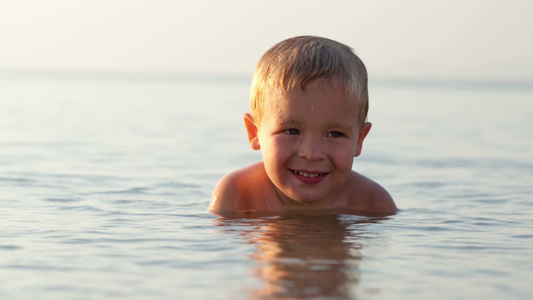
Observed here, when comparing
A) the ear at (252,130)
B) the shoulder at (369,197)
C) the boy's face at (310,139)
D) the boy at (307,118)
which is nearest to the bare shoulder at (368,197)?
the shoulder at (369,197)

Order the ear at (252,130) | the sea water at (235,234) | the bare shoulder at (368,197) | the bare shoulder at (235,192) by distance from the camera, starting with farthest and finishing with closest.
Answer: the bare shoulder at (368,197)
the bare shoulder at (235,192)
the ear at (252,130)
the sea water at (235,234)

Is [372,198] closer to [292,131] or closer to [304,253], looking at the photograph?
[292,131]

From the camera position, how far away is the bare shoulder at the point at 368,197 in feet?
17.0

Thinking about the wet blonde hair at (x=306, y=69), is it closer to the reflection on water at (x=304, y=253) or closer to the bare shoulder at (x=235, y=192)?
the bare shoulder at (x=235, y=192)

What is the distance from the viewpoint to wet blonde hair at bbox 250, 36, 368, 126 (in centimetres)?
447

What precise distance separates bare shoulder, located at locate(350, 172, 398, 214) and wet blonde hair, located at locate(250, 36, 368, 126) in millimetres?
580

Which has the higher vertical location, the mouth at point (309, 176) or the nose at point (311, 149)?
the nose at point (311, 149)

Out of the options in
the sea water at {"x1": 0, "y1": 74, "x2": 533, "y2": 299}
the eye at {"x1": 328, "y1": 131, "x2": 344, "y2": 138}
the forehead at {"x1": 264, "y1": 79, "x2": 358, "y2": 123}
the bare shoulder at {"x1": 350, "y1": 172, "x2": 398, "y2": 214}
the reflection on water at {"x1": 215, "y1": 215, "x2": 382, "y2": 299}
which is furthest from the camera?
the bare shoulder at {"x1": 350, "y1": 172, "x2": 398, "y2": 214}

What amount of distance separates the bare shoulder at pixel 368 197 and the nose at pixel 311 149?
2.59 feet

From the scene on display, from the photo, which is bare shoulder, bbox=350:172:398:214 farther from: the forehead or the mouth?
the forehead

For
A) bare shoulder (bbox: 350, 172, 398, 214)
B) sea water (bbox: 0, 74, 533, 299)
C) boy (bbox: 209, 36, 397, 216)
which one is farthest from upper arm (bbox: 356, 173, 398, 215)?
boy (bbox: 209, 36, 397, 216)

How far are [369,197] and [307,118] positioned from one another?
1.04m

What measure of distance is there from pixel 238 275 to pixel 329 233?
118 cm

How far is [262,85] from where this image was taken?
4656 mm
